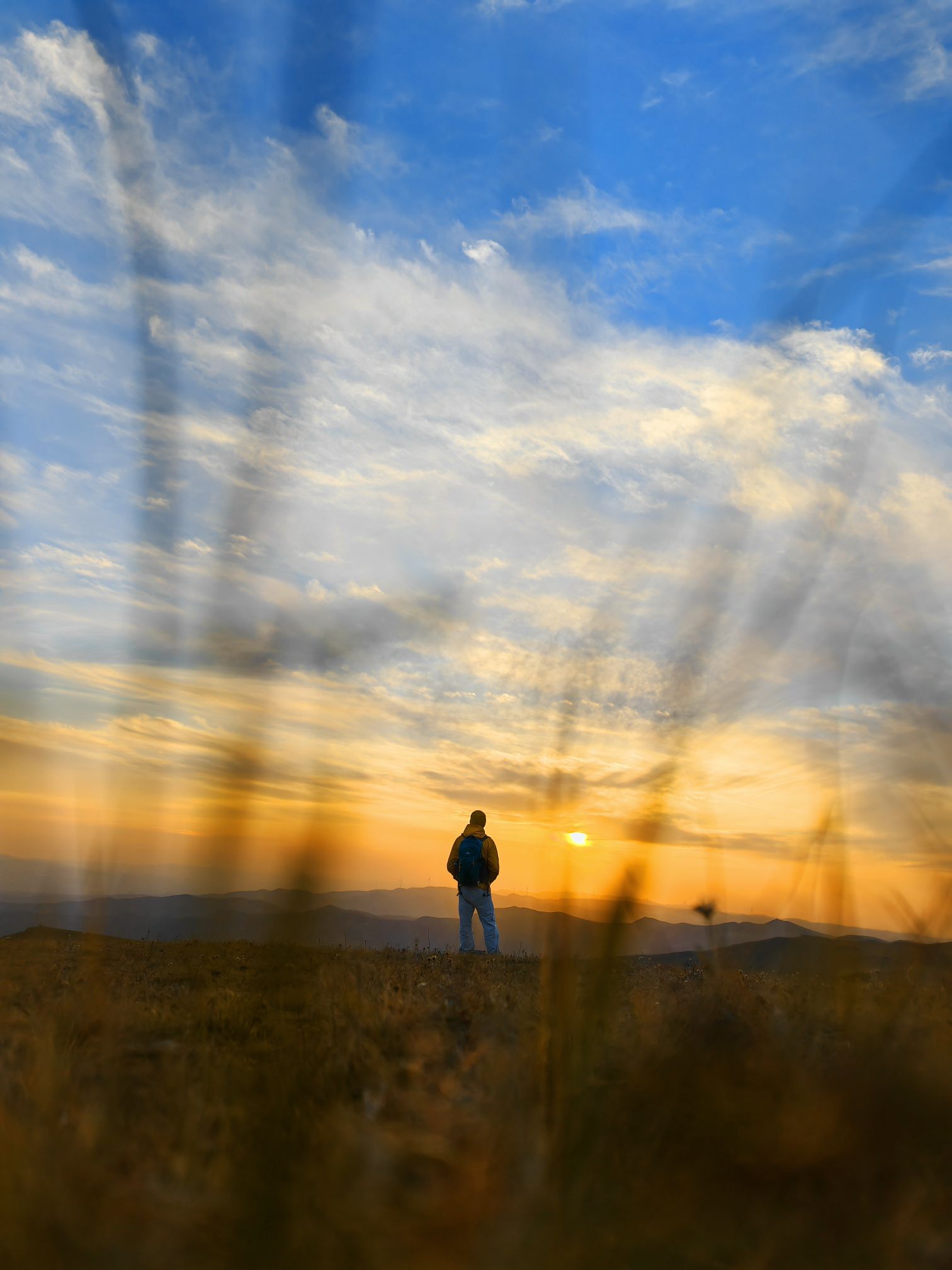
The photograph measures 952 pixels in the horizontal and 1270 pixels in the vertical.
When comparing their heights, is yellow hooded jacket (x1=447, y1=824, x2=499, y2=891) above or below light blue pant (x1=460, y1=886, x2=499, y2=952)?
above

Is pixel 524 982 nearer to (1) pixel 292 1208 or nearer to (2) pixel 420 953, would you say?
(2) pixel 420 953

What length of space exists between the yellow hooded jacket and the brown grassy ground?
47.8ft

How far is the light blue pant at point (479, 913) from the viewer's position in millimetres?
17359

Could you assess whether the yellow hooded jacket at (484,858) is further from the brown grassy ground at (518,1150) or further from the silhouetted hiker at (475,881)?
the brown grassy ground at (518,1150)

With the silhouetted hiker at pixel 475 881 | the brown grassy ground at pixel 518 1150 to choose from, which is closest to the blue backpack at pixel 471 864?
the silhouetted hiker at pixel 475 881

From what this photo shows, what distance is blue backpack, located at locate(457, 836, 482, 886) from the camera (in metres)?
17.4

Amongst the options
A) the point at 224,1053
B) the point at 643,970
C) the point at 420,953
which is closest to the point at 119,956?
the point at 420,953

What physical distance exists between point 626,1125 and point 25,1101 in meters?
1.92

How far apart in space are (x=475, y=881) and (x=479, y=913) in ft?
2.72

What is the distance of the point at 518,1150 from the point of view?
185 cm

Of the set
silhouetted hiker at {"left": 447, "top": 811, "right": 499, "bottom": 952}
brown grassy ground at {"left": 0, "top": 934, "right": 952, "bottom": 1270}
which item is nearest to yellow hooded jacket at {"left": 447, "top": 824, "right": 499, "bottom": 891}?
silhouetted hiker at {"left": 447, "top": 811, "right": 499, "bottom": 952}

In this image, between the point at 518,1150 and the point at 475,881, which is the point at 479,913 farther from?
the point at 518,1150

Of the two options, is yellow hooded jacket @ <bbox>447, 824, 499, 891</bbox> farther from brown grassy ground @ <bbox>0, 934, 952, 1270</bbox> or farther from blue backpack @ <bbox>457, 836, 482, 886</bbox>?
brown grassy ground @ <bbox>0, 934, 952, 1270</bbox>

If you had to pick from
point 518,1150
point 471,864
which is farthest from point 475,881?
point 518,1150
